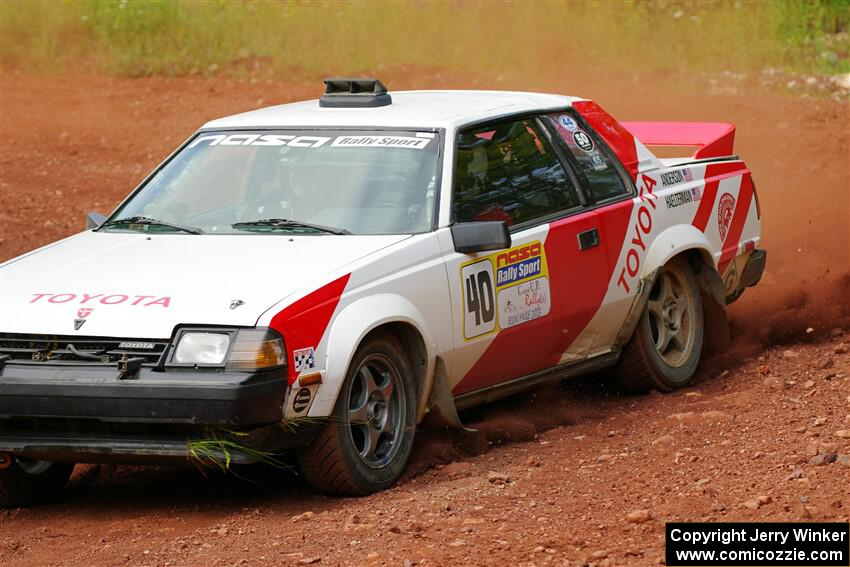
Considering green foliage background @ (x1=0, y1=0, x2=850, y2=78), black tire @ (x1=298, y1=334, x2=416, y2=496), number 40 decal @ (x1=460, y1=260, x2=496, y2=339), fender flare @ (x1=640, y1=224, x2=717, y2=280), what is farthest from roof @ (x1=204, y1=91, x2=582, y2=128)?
green foliage background @ (x1=0, y1=0, x2=850, y2=78)

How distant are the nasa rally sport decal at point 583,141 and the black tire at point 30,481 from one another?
118 inches

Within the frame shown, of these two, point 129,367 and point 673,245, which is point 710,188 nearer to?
point 673,245

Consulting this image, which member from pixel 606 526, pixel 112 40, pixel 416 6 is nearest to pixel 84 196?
pixel 112 40

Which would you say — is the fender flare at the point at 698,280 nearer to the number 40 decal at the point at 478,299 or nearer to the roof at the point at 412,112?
the roof at the point at 412,112

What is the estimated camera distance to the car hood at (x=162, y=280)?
18.3ft

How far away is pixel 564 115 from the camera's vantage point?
25.0 ft

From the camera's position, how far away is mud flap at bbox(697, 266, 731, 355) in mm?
8141

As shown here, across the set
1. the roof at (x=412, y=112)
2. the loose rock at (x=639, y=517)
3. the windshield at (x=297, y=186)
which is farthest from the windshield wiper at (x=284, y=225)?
the loose rock at (x=639, y=517)

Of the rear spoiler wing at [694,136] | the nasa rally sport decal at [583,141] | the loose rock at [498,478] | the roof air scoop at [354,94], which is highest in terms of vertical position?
the roof air scoop at [354,94]

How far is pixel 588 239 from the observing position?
7172 millimetres

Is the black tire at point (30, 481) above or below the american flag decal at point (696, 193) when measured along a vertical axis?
below

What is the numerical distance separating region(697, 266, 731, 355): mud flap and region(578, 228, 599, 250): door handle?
116 centimetres

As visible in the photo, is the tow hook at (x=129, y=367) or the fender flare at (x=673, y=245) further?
the fender flare at (x=673, y=245)

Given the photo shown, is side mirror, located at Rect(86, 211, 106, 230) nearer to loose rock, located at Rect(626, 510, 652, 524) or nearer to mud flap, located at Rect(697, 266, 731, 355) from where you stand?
loose rock, located at Rect(626, 510, 652, 524)
